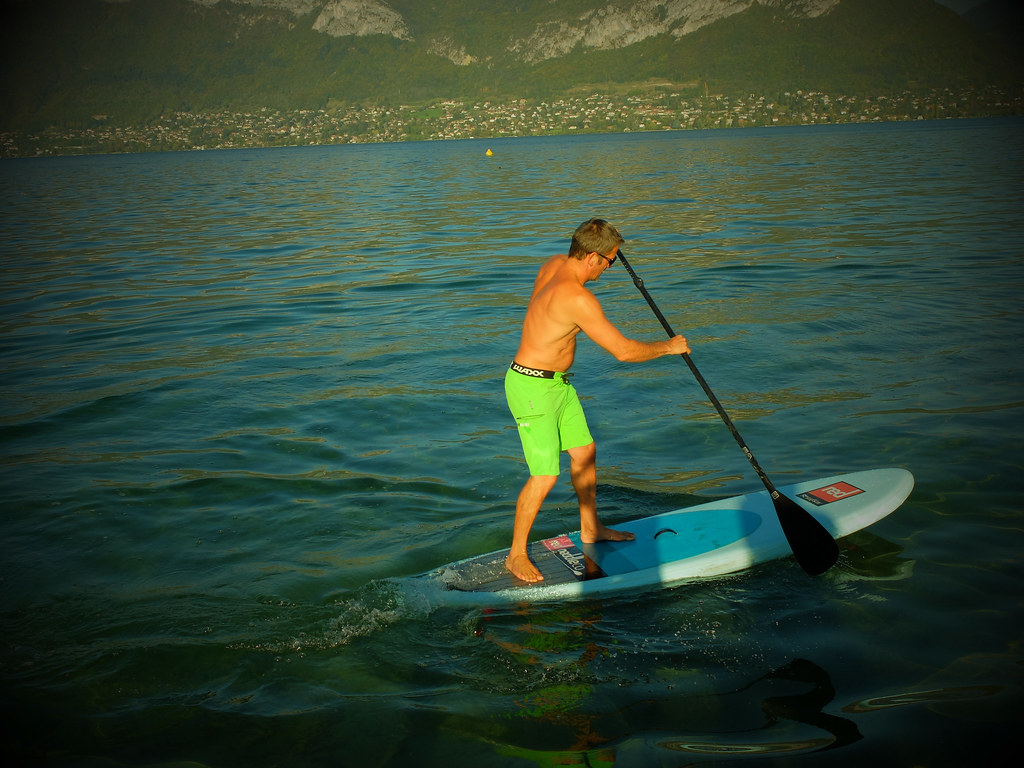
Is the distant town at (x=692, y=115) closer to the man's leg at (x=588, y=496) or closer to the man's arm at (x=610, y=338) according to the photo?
the man's leg at (x=588, y=496)

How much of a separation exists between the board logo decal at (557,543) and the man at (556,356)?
49cm

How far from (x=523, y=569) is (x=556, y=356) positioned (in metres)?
1.67

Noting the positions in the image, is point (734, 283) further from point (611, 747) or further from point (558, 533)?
point (611, 747)

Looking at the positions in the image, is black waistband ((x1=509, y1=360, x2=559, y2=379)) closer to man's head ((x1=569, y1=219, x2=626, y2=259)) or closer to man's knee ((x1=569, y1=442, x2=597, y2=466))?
man's knee ((x1=569, y1=442, x2=597, y2=466))

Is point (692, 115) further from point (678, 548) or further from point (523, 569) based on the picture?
point (523, 569)

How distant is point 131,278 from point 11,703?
1643 cm

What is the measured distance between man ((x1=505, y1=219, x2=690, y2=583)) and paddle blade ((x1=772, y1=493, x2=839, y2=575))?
1592 mm

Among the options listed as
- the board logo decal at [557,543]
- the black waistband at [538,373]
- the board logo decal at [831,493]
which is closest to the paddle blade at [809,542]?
the board logo decal at [831,493]

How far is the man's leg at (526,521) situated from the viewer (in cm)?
556

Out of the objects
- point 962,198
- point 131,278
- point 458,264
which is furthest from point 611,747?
point 962,198

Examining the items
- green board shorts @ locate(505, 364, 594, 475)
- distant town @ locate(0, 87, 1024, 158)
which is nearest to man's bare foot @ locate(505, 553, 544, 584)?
green board shorts @ locate(505, 364, 594, 475)

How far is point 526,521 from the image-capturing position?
5.64m

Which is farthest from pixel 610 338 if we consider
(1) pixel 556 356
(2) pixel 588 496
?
(2) pixel 588 496

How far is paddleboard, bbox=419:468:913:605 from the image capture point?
5.65 metres
